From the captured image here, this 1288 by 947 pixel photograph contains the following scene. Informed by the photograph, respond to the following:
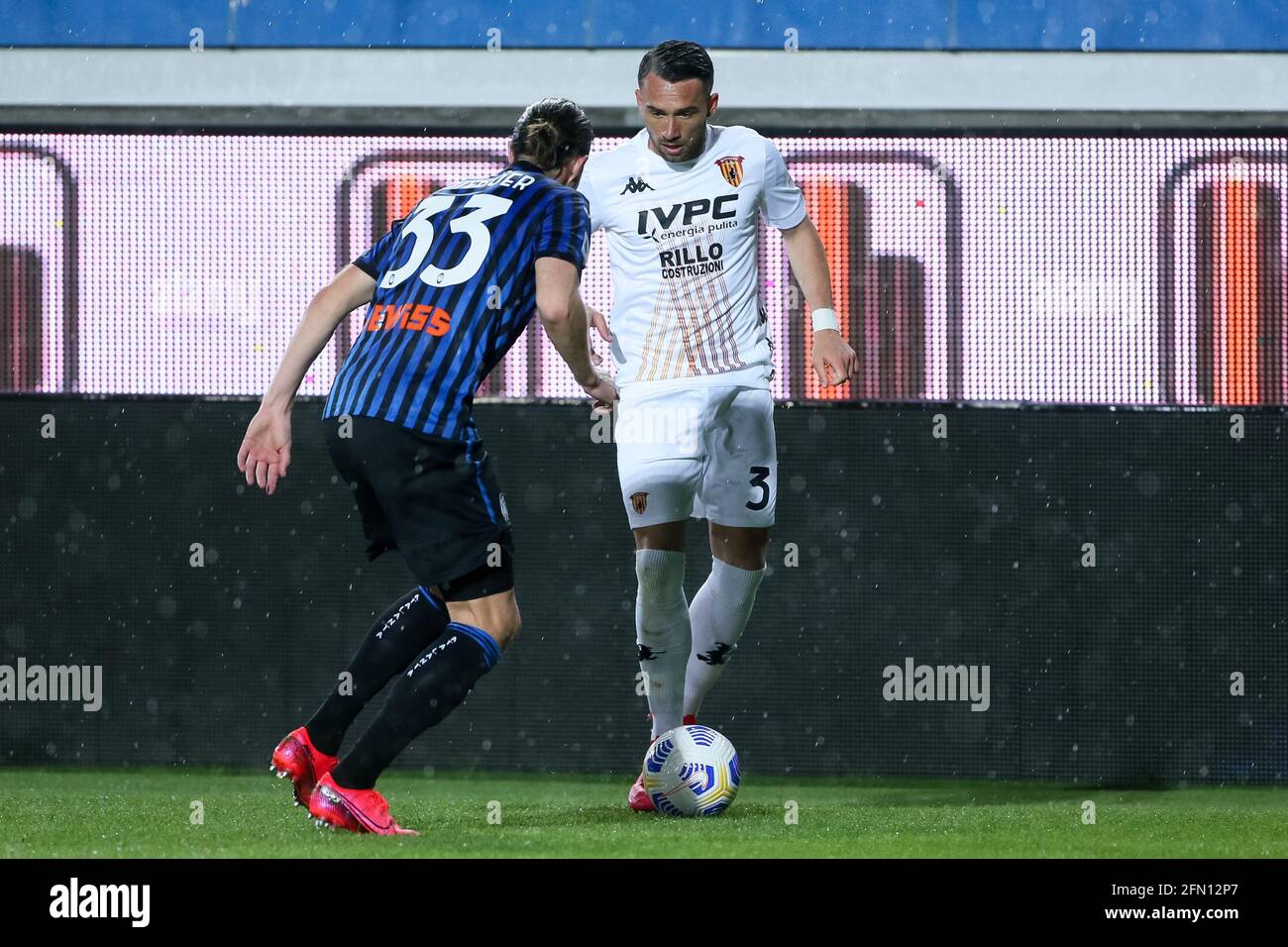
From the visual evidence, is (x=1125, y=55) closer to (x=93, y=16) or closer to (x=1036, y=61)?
(x=1036, y=61)

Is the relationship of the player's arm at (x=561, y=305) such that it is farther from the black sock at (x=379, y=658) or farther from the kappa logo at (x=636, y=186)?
the kappa logo at (x=636, y=186)

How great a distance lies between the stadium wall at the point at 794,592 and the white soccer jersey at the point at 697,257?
37.7 inches

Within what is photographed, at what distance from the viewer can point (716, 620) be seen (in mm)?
4520

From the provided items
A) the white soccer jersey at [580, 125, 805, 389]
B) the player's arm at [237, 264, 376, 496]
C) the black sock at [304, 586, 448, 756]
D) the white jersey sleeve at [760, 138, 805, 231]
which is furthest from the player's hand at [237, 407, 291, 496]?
the white jersey sleeve at [760, 138, 805, 231]

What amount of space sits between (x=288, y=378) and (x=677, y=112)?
4.37 ft

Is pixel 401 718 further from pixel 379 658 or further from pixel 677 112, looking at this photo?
pixel 677 112

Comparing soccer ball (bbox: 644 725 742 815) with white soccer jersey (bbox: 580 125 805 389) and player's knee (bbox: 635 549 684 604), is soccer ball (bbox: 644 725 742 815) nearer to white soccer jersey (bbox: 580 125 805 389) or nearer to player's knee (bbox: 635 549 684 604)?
player's knee (bbox: 635 549 684 604)

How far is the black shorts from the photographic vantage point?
3541 mm

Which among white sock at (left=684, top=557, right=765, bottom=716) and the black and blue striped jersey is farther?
white sock at (left=684, top=557, right=765, bottom=716)

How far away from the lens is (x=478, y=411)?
17.7ft

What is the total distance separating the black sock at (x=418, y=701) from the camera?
3.41 m

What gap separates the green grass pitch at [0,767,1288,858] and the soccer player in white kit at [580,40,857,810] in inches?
20.7

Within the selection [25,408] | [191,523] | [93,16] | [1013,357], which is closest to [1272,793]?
[1013,357]

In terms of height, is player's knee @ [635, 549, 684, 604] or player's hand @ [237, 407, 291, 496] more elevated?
player's hand @ [237, 407, 291, 496]
